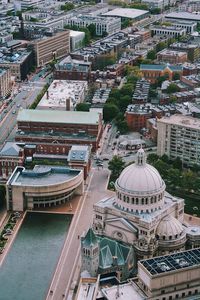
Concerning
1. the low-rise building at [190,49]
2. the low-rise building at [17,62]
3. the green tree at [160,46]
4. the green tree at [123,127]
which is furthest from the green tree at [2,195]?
the green tree at [160,46]

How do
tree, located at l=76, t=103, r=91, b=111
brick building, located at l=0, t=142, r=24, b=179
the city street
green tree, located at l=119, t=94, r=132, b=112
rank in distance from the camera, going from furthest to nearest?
green tree, located at l=119, t=94, r=132, b=112 < tree, located at l=76, t=103, r=91, b=111 < brick building, located at l=0, t=142, r=24, b=179 < the city street

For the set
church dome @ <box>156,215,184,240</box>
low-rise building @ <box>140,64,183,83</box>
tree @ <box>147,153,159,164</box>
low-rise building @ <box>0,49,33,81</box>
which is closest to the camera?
church dome @ <box>156,215,184,240</box>

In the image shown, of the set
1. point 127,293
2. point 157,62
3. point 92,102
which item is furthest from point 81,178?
point 157,62

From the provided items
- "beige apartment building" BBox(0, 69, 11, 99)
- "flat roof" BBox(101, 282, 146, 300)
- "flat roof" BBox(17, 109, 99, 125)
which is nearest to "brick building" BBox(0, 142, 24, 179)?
"flat roof" BBox(17, 109, 99, 125)

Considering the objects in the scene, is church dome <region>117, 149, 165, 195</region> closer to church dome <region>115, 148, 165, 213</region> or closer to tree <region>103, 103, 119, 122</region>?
church dome <region>115, 148, 165, 213</region>

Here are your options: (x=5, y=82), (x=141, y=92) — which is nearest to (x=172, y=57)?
(x=141, y=92)

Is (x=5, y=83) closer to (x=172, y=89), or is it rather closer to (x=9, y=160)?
A: (x=172, y=89)
